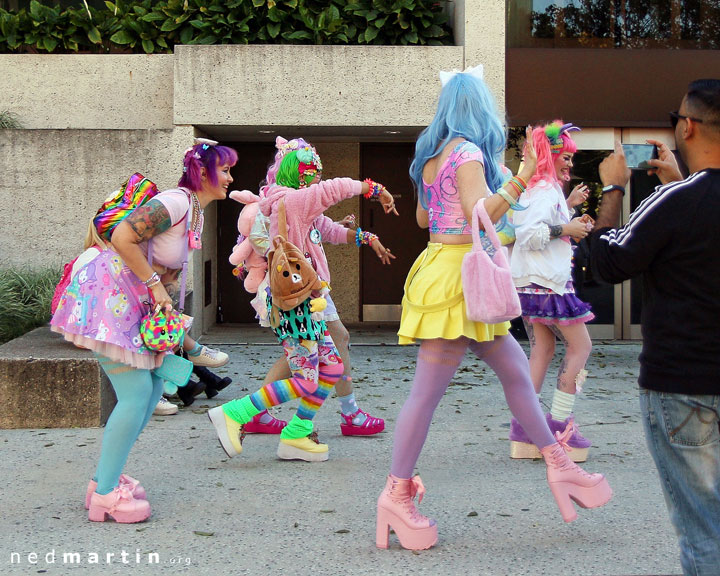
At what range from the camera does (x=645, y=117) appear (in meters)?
10.5

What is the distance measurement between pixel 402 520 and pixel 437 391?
22.1 inches

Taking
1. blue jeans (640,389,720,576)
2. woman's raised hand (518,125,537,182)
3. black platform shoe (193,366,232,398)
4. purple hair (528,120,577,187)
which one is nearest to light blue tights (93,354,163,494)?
woman's raised hand (518,125,537,182)

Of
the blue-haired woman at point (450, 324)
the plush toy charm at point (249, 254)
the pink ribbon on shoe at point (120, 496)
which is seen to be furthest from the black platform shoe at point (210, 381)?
the blue-haired woman at point (450, 324)

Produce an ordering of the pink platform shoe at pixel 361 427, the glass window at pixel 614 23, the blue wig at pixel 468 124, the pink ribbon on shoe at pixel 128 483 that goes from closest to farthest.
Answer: the blue wig at pixel 468 124, the pink ribbon on shoe at pixel 128 483, the pink platform shoe at pixel 361 427, the glass window at pixel 614 23

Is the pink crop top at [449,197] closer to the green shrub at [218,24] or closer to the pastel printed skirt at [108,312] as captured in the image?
the pastel printed skirt at [108,312]

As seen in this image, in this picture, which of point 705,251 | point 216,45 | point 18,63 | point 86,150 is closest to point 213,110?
point 216,45

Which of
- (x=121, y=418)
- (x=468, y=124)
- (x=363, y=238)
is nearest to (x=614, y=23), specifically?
(x=363, y=238)

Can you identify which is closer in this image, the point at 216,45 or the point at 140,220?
the point at 140,220

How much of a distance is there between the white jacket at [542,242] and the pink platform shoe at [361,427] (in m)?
1.38

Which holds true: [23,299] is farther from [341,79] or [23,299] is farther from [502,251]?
[502,251]

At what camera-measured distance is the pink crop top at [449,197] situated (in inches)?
154

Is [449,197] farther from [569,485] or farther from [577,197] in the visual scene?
[577,197]

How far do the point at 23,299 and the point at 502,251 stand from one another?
6333 millimetres

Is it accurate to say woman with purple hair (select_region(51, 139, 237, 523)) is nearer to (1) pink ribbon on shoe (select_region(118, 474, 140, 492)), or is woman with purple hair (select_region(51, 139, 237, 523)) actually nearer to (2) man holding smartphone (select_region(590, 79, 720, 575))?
(1) pink ribbon on shoe (select_region(118, 474, 140, 492))
